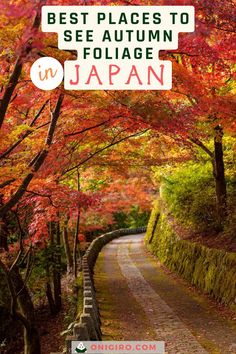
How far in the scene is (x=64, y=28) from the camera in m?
6.34

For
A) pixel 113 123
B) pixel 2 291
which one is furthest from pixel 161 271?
pixel 113 123

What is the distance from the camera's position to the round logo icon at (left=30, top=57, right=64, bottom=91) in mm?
→ 6746

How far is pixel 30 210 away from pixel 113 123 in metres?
5.75

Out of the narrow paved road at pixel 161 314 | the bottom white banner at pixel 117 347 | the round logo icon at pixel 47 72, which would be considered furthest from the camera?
the narrow paved road at pixel 161 314

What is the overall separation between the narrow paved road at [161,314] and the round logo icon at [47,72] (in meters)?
5.48

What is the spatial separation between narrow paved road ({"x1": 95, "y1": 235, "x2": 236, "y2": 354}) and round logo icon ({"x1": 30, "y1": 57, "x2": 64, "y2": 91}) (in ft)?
18.0

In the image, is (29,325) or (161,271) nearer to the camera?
(29,325)

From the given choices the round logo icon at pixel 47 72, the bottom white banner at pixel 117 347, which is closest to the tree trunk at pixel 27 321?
the bottom white banner at pixel 117 347

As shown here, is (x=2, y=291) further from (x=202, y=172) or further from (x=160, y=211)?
(x=160, y=211)

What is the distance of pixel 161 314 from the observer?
11.6 meters

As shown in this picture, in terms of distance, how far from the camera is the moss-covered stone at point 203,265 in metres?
12.3

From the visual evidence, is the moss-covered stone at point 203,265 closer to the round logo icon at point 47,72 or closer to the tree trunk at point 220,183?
the tree trunk at point 220,183

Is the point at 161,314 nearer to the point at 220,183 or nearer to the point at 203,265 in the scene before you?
the point at 203,265

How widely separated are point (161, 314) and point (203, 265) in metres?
3.50
